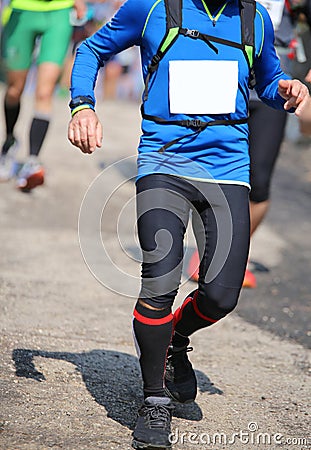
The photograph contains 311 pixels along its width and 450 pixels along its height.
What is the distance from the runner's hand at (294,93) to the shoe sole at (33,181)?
3.92 m

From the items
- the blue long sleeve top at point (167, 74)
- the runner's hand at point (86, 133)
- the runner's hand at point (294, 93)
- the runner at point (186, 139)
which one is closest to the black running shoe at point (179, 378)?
the runner at point (186, 139)

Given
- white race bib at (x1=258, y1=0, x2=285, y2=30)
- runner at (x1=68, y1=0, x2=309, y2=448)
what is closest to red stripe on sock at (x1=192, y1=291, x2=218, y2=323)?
runner at (x1=68, y1=0, x2=309, y2=448)

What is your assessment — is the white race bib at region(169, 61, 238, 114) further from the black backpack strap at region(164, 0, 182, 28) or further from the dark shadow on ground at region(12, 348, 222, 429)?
the dark shadow on ground at region(12, 348, 222, 429)

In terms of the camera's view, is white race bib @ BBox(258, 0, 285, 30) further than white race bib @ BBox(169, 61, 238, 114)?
Yes

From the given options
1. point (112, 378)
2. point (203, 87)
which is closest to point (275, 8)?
point (203, 87)

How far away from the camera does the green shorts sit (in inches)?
256

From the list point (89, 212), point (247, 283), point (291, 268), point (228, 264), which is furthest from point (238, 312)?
point (228, 264)

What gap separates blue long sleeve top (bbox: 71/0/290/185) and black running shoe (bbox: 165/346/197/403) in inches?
29.9

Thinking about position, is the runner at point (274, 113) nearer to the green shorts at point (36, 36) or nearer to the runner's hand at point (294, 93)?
the runner's hand at point (294, 93)

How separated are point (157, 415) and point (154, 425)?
0.04 metres

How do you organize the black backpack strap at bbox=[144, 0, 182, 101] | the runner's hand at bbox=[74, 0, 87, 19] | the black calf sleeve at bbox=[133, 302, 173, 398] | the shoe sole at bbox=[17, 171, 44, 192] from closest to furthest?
the black calf sleeve at bbox=[133, 302, 173, 398] → the black backpack strap at bbox=[144, 0, 182, 101] → the runner's hand at bbox=[74, 0, 87, 19] → the shoe sole at bbox=[17, 171, 44, 192]

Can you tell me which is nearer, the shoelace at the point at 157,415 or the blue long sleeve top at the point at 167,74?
the shoelace at the point at 157,415

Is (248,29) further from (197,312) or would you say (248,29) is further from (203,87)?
(197,312)

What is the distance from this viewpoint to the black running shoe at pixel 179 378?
130 inches
